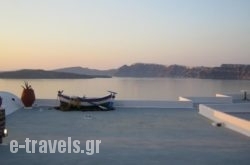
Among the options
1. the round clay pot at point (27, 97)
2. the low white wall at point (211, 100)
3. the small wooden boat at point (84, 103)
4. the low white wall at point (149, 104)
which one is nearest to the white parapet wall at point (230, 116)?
the low white wall at point (149, 104)

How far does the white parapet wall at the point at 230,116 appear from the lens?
30.0ft

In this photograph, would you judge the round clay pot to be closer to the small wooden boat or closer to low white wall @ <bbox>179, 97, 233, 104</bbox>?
the small wooden boat

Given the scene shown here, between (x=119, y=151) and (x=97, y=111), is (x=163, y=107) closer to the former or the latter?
(x=97, y=111)

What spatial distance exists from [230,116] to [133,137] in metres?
2.81

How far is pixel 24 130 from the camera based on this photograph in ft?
30.2

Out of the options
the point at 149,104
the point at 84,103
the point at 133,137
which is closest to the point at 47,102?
the point at 84,103

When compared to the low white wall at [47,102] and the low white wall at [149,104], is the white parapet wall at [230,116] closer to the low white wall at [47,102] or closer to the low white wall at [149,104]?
the low white wall at [149,104]

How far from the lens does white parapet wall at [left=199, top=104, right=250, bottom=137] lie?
9.14m

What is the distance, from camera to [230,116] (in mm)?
9977

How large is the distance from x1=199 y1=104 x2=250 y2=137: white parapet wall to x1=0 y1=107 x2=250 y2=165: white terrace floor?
8.2 inches

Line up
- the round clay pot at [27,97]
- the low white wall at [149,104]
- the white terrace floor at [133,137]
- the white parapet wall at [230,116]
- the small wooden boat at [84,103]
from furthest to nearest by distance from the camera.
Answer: the low white wall at [149,104] → the round clay pot at [27,97] → the small wooden boat at [84,103] → the white parapet wall at [230,116] → the white terrace floor at [133,137]

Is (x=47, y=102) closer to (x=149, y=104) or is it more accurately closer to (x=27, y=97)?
(x=27, y=97)

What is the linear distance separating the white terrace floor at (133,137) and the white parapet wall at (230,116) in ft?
0.68

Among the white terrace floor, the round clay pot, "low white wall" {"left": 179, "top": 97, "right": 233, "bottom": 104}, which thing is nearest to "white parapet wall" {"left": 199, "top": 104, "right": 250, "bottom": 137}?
the white terrace floor
